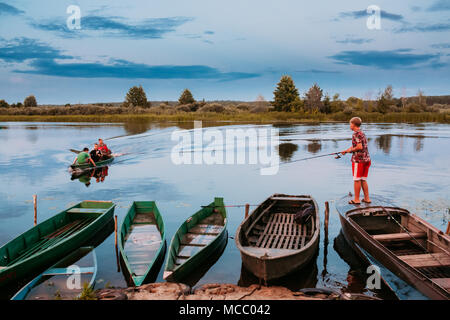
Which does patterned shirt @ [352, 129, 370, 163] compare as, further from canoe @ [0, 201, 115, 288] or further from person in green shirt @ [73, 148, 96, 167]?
person in green shirt @ [73, 148, 96, 167]

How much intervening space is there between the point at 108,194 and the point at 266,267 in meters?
12.4

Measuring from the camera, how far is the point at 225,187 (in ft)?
62.7

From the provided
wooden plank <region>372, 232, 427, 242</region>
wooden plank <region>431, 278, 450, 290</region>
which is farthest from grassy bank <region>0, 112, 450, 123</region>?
wooden plank <region>431, 278, 450, 290</region>

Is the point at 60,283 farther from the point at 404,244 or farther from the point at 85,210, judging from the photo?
the point at 404,244

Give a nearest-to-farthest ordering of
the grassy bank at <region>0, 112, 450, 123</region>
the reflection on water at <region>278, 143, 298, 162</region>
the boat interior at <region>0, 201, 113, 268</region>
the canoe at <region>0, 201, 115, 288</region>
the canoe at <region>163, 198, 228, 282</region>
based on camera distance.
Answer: the canoe at <region>0, 201, 115, 288</region>, the canoe at <region>163, 198, 228, 282</region>, the boat interior at <region>0, 201, 113, 268</region>, the reflection on water at <region>278, 143, 298, 162</region>, the grassy bank at <region>0, 112, 450, 123</region>

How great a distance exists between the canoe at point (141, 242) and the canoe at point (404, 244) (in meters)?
5.44

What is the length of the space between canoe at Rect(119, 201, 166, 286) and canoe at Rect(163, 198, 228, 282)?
17.8 inches

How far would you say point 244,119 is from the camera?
75062 millimetres

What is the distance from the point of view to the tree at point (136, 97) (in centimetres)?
10250

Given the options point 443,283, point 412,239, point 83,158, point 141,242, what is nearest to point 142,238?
point 141,242

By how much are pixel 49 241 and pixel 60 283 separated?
2.63 m

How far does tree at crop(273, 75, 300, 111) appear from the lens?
76938 millimetres

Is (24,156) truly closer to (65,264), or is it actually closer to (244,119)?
(65,264)
